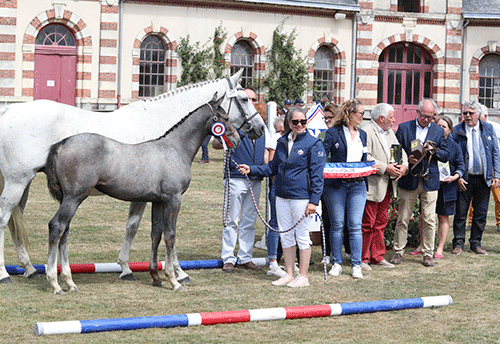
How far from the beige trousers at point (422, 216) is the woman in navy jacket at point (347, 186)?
1101 millimetres

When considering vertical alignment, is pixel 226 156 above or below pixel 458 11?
below

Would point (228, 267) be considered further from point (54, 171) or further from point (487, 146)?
point (487, 146)

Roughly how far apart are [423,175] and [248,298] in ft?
10.5

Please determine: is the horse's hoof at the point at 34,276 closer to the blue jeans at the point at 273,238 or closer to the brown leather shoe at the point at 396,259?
the blue jeans at the point at 273,238

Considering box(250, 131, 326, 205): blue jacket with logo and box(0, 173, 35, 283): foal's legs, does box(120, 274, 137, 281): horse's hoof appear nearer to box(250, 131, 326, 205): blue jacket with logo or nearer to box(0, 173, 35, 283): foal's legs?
box(0, 173, 35, 283): foal's legs

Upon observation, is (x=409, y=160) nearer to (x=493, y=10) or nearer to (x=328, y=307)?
(x=328, y=307)

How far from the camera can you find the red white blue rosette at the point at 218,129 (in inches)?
296

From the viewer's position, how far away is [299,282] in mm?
7707

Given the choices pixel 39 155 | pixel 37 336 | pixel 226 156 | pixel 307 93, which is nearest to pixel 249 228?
pixel 226 156

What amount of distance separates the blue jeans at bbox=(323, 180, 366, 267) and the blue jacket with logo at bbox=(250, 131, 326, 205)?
0.78m

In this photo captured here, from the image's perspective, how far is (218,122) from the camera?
24.8 ft

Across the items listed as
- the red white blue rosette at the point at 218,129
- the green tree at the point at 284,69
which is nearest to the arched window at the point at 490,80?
the green tree at the point at 284,69

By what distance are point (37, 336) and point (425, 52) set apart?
2522cm

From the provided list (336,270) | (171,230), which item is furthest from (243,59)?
(171,230)
